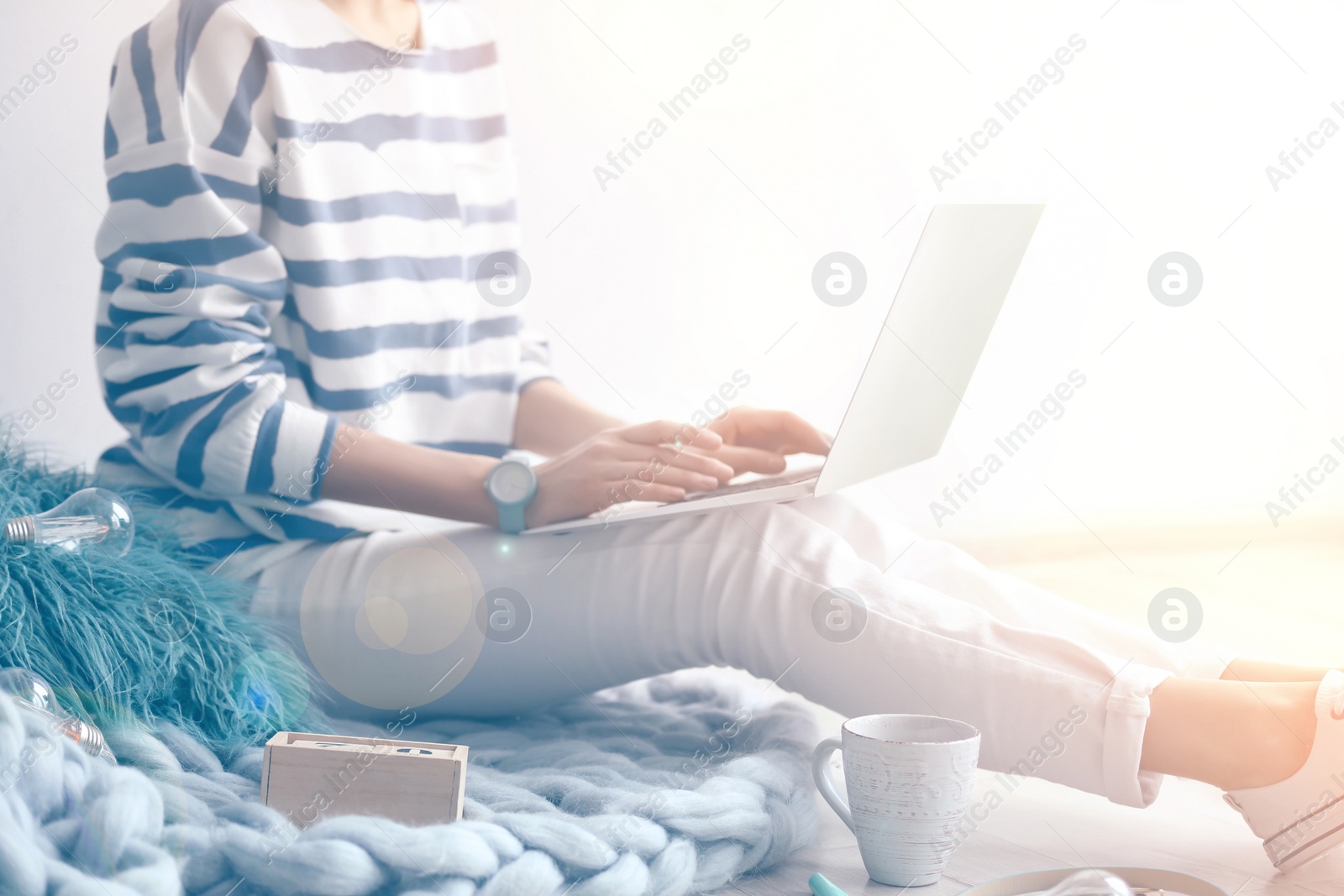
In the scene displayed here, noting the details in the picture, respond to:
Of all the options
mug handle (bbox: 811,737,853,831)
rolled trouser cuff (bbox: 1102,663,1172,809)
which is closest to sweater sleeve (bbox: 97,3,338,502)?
mug handle (bbox: 811,737,853,831)

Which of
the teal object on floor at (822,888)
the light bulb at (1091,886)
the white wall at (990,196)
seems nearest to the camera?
the light bulb at (1091,886)

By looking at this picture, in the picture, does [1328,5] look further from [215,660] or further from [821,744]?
[215,660]

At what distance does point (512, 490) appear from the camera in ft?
2.93

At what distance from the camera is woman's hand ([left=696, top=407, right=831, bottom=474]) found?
2.90 ft

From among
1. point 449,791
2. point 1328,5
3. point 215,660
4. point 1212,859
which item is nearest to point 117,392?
point 215,660

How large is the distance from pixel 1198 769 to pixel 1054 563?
4.24 feet

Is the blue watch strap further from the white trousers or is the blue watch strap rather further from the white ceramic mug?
the white ceramic mug

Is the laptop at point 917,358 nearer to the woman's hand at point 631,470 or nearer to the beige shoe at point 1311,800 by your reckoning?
the woman's hand at point 631,470

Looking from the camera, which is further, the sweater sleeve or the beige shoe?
the sweater sleeve

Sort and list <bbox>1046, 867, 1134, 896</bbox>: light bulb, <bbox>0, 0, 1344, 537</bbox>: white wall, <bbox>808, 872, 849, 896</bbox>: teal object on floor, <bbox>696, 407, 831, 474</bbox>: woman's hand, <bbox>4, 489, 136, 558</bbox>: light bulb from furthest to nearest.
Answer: <bbox>0, 0, 1344, 537</bbox>: white wall, <bbox>696, 407, 831, 474</bbox>: woman's hand, <bbox>4, 489, 136, 558</bbox>: light bulb, <bbox>808, 872, 849, 896</bbox>: teal object on floor, <bbox>1046, 867, 1134, 896</bbox>: light bulb

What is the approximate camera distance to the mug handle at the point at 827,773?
762mm

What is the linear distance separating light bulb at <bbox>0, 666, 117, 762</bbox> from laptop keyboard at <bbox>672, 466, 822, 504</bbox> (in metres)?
0.41

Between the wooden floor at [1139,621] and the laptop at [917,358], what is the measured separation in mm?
268

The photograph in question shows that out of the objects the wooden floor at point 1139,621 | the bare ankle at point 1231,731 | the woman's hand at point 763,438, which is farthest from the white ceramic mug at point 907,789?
the woman's hand at point 763,438
